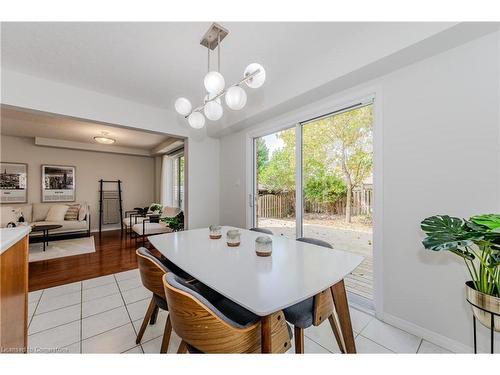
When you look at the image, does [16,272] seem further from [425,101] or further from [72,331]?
[425,101]

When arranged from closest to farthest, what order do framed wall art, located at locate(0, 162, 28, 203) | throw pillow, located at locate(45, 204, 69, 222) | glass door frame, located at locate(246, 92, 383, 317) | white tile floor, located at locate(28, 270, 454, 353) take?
white tile floor, located at locate(28, 270, 454, 353) → glass door frame, located at locate(246, 92, 383, 317) → framed wall art, located at locate(0, 162, 28, 203) → throw pillow, located at locate(45, 204, 69, 222)

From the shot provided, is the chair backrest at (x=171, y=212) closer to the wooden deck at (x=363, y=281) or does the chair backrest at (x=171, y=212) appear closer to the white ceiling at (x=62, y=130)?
the white ceiling at (x=62, y=130)

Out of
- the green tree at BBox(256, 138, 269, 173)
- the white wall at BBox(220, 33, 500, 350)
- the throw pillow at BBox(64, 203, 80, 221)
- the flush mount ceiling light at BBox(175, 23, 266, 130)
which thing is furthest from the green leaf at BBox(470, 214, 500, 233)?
the throw pillow at BBox(64, 203, 80, 221)

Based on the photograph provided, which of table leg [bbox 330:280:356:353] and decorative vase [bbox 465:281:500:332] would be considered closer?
decorative vase [bbox 465:281:500:332]

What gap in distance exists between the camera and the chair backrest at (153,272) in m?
1.29

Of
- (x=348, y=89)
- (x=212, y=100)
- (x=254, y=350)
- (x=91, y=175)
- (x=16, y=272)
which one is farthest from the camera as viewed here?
(x=91, y=175)

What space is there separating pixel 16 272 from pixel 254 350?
1.34 metres

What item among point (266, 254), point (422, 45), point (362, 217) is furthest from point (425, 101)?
point (266, 254)

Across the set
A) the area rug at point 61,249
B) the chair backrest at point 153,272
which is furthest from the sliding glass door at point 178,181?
the chair backrest at point 153,272

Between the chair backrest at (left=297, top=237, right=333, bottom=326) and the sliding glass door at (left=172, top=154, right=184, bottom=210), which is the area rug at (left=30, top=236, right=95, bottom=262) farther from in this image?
the chair backrest at (left=297, top=237, right=333, bottom=326)

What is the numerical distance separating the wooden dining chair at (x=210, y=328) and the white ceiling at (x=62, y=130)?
3.00 meters

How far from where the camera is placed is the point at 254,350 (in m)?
0.94

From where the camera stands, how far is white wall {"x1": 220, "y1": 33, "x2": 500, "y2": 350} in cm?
143

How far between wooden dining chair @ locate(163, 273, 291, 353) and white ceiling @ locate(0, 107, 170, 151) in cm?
300
